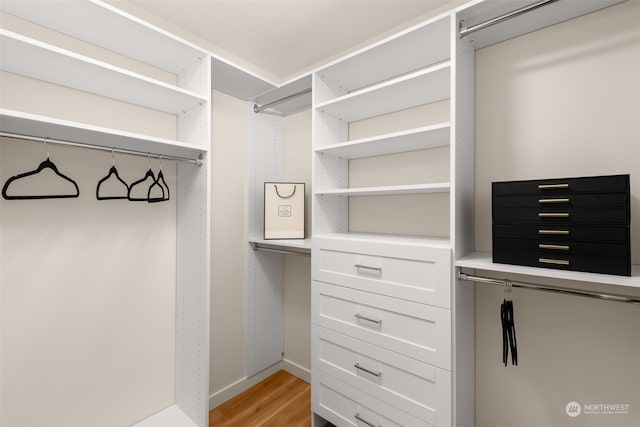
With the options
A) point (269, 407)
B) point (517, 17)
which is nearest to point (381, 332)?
point (269, 407)

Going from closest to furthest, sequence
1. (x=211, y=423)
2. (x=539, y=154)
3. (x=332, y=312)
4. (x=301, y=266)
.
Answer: (x=539, y=154), (x=332, y=312), (x=211, y=423), (x=301, y=266)

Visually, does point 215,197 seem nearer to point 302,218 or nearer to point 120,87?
point 302,218

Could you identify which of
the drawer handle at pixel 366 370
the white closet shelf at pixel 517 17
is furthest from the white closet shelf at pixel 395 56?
the drawer handle at pixel 366 370

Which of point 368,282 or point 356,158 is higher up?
point 356,158

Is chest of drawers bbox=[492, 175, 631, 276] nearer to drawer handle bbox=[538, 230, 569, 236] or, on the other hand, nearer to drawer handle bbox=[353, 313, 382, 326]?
drawer handle bbox=[538, 230, 569, 236]

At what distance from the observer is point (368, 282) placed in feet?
5.15

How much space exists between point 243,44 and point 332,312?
1926 millimetres

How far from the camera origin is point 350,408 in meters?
1.66

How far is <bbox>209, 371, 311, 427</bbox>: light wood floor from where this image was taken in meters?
1.96

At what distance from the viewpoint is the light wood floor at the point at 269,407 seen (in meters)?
1.96

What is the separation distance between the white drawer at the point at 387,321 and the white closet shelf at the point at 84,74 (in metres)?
1.38

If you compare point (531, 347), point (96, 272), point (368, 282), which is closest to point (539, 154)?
point (531, 347)

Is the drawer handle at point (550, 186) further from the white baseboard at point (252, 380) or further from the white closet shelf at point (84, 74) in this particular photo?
the white baseboard at point (252, 380)

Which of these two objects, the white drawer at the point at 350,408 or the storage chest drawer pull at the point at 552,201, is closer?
the storage chest drawer pull at the point at 552,201
